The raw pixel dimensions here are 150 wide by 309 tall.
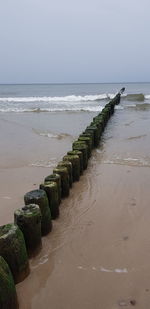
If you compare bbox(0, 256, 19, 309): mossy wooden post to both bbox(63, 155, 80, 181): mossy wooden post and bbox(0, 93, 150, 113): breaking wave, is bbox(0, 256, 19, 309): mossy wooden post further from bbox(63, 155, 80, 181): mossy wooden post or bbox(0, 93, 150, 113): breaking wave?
bbox(0, 93, 150, 113): breaking wave

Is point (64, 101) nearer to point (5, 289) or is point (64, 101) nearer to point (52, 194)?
point (52, 194)

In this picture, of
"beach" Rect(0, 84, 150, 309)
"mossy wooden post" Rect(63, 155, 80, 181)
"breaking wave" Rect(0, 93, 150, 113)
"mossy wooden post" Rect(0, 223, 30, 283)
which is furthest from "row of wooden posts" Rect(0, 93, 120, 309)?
"breaking wave" Rect(0, 93, 150, 113)

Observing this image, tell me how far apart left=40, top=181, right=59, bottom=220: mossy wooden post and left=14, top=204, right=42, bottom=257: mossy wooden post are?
2.39 feet

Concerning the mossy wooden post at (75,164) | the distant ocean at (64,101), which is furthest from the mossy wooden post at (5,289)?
the distant ocean at (64,101)

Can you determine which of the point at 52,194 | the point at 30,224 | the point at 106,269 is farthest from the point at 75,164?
the point at 106,269

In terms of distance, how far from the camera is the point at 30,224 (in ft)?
11.1

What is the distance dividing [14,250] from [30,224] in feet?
1.55

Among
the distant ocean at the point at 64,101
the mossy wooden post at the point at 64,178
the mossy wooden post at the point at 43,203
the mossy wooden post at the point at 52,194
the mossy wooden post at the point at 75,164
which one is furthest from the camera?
the distant ocean at the point at 64,101

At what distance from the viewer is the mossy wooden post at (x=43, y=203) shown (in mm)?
3814

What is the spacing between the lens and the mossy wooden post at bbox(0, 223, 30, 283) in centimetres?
288

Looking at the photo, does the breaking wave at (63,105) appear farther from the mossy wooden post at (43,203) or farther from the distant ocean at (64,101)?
the mossy wooden post at (43,203)

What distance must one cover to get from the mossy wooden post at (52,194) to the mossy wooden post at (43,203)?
0.27 m

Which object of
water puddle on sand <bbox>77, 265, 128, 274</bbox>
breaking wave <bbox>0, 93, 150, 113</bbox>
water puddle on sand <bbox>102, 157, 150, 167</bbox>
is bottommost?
water puddle on sand <bbox>77, 265, 128, 274</bbox>

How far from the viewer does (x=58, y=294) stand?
297 centimetres
